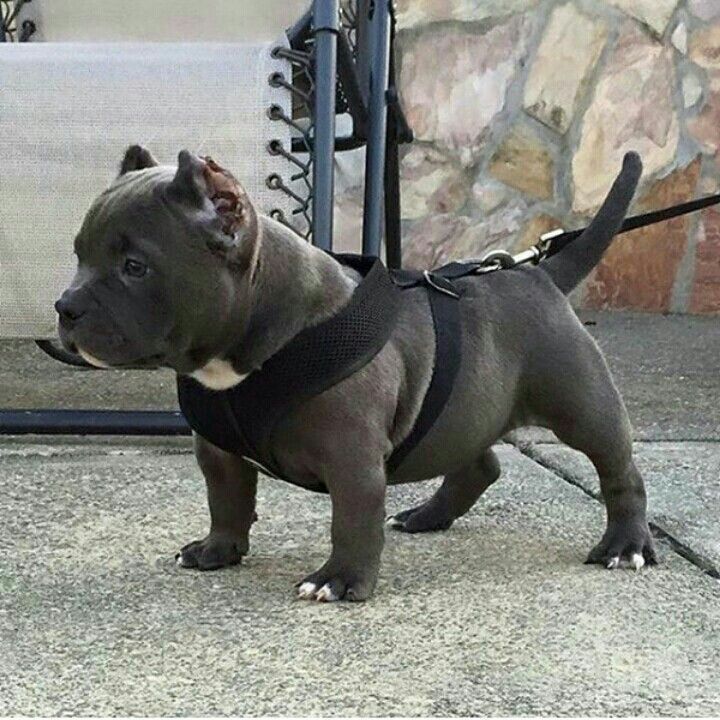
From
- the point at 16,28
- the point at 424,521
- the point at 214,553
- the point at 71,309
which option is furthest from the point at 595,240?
the point at 16,28

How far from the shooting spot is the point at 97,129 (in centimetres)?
292

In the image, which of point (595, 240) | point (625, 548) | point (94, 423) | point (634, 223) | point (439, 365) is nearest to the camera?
point (439, 365)

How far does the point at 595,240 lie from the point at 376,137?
0.81m

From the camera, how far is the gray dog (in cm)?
188

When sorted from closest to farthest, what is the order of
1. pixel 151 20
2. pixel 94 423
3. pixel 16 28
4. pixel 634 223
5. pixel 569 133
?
pixel 634 223, pixel 94 423, pixel 151 20, pixel 16 28, pixel 569 133

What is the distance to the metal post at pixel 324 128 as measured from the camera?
2.86 m

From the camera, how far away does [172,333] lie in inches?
75.0

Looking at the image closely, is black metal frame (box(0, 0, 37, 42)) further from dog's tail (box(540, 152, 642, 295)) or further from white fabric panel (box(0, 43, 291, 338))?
dog's tail (box(540, 152, 642, 295))

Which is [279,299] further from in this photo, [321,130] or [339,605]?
[321,130]

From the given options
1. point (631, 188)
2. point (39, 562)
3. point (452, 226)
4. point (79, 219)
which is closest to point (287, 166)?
point (79, 219)

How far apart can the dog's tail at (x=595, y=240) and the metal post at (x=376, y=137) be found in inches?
26.0

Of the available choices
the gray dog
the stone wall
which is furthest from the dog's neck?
the stone wall

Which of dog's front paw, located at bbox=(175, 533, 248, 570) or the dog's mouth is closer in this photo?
the dog's mouth

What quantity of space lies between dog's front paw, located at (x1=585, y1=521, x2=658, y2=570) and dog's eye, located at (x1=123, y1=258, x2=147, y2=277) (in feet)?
2.89
